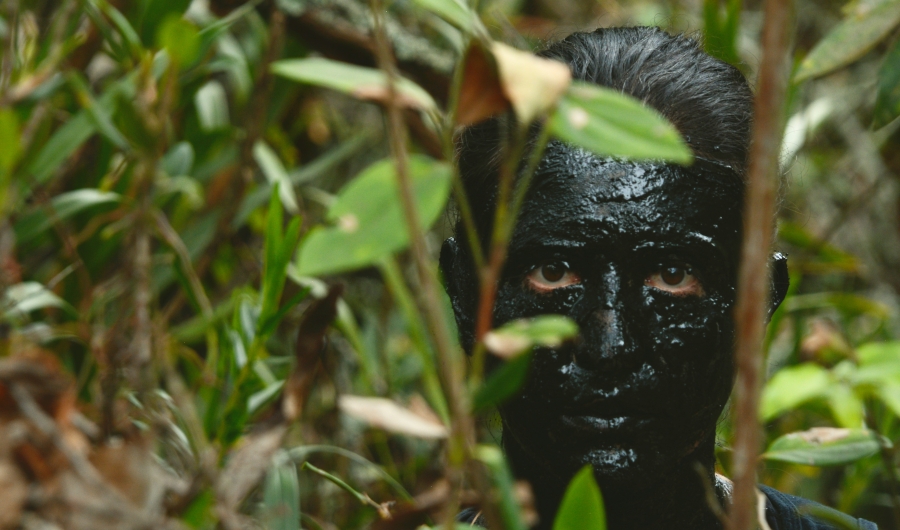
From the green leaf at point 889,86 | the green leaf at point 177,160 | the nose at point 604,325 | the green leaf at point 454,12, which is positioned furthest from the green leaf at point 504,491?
the green leaf at point 177,160

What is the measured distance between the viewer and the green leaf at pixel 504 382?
46 cm

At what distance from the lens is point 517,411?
996mm

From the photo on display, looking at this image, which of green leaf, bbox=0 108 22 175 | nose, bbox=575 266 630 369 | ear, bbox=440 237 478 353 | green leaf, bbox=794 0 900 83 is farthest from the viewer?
ear, bbox=440 237 478 353

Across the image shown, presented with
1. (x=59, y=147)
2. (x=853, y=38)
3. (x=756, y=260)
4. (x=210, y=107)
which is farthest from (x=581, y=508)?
(x=210, y=107)

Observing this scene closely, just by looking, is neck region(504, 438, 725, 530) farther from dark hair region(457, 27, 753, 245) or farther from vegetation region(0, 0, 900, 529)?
dark hair region(457, 27, 753, 245)

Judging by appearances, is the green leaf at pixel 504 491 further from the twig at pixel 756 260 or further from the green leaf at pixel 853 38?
the green leaf at pixel 853 38

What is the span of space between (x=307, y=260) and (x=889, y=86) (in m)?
0.79

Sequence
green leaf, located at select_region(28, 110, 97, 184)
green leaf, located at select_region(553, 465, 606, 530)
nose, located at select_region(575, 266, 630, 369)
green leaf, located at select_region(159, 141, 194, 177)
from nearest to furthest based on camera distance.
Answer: green leaf, located at select_region(553, 465, 606, 530), nose, located at select_region(575, 266, 630, 369), green leaf, located at select_region(28, 110, 97, 184), green leaf, located at select_region(159, 141, 194, 177)

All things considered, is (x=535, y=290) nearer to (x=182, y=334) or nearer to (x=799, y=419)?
(x=182, y=334)

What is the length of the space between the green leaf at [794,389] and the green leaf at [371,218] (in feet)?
3.76

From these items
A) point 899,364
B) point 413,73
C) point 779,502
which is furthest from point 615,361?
point 413,73

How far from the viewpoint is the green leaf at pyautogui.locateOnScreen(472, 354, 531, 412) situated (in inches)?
18.1

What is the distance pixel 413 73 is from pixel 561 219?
44.7 inches

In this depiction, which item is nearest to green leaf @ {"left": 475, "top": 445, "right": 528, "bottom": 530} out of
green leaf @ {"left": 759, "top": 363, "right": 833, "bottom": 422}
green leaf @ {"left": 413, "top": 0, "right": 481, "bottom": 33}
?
green leaf @ {"left": 413, "top": 0, "right": 481, "bottom": 33}
